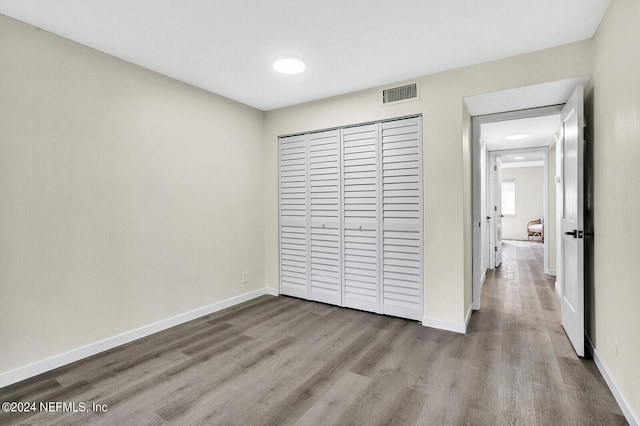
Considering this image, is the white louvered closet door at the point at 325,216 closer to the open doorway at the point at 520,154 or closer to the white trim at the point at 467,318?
the white trim at the point at 467,318

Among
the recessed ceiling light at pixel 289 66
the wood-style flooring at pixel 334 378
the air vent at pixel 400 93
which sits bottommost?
the wood-style flooring at pixel 334 378

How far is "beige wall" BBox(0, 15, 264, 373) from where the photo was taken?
2.24 metres

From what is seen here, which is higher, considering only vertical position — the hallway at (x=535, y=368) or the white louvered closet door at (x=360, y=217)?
the white louvered closet door at (x=360, y=217)

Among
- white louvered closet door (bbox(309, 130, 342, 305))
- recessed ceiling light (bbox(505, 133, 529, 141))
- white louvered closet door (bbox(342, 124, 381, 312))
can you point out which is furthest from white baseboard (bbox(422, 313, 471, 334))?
recessed ceiling light (bbox(505, 133, 529, 141))

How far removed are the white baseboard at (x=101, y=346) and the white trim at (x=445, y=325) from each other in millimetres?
2213

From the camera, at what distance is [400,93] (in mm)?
3365

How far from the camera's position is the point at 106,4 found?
208 centimetres

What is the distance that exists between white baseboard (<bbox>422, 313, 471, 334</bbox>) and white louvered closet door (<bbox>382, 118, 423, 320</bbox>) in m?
0.09

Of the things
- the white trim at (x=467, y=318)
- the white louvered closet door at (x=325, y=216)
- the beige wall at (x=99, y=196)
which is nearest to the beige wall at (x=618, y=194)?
the white trim at (x=467, y=318)

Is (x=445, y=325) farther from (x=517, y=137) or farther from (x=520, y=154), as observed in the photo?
(x=520, y=154)

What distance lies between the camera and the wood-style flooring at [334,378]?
189 centimetres

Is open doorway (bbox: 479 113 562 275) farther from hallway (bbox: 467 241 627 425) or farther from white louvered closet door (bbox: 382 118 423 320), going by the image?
hallway (bbox: 467 241 627 425)

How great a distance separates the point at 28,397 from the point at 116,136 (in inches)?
77.5

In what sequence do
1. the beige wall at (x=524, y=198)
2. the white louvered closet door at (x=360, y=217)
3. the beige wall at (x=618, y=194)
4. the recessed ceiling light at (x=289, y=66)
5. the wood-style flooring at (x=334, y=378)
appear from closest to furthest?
1. the beige wall at (x=618, y=194)
2. the wood-style flooring at (x=334, y=378)
3. the recessed ceiling light at (x=289, y=66)
4. the white louvered closet door at (x=360, y=217)
5. the beige wall at (x=524, y=198)
